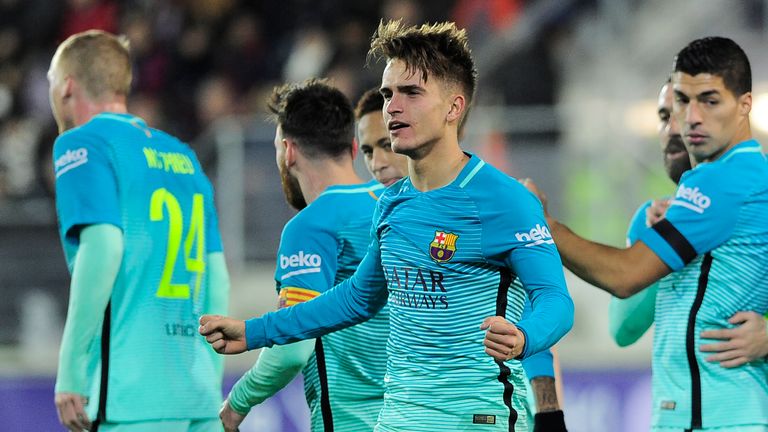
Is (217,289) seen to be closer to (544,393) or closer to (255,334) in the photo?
(255,334)

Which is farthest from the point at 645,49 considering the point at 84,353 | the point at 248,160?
the point at 84,353

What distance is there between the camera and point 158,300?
17.0 feet

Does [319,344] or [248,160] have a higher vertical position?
[248,160]

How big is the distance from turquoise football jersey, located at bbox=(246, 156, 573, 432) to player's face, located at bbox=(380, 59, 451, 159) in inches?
6.2

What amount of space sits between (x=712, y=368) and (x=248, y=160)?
19.9 ft

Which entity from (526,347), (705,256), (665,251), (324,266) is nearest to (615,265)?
(665,251)

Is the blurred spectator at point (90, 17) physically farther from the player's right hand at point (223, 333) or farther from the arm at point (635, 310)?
the player's right hand at point (223, 333)

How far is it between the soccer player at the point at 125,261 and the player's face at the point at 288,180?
1.43 feet

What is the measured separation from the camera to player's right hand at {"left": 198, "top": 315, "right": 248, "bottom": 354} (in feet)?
13.5

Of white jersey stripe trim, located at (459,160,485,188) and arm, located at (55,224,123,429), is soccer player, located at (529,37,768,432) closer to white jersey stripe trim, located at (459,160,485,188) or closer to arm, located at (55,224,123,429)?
white jersey stripe trim, located at (459,160,485,188)

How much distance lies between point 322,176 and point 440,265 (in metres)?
1.22

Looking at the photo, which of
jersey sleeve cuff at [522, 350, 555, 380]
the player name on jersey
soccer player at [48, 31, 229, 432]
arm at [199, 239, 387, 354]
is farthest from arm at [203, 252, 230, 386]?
jersey sleeve cuff at [522, 350, 555, 380]

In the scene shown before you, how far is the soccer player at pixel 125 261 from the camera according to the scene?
4938 millimetres

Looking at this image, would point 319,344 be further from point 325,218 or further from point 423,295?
point 423,295
